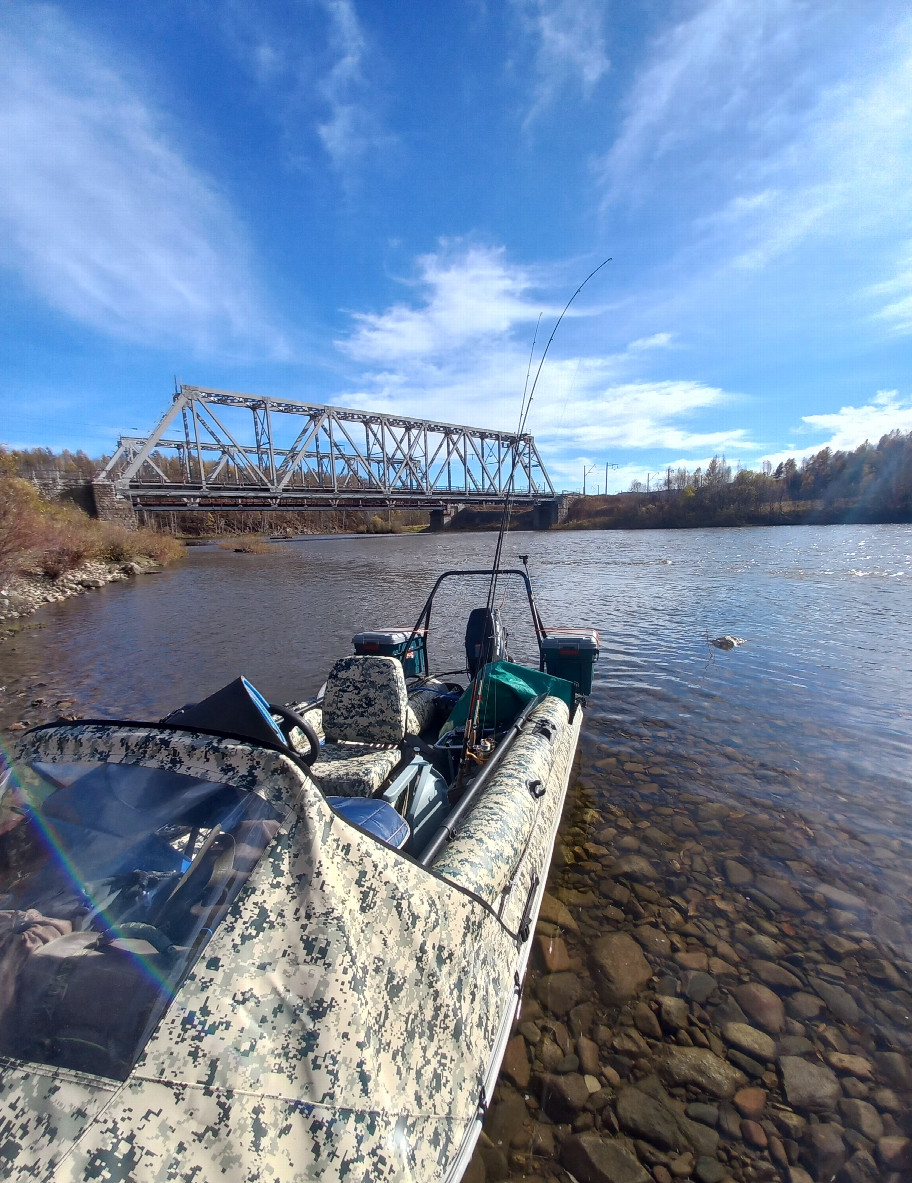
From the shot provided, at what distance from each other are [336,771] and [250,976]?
2.14 meters

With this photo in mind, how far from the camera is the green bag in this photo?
5281 millimetres

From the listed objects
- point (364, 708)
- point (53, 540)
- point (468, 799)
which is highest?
point (364, 708)

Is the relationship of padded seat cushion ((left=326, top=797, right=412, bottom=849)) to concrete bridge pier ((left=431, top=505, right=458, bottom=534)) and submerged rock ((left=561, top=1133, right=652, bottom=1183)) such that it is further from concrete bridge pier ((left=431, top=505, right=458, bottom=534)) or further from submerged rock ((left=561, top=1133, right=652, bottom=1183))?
concrete bridge pier ((left=431, top=505, right=458, bottom=534))

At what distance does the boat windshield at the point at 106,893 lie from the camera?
1382 millimetres

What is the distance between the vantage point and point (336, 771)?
357 cm

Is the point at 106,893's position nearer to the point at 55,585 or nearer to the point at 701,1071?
the point at 701,1071

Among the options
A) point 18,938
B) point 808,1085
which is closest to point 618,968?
point 808,1085

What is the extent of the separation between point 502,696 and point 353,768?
214 cm

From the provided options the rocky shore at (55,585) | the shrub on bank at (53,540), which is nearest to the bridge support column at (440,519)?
the shrub on bank at (53,540)

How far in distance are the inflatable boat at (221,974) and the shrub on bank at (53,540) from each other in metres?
18.4

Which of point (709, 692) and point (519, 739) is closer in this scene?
point (519, 739)

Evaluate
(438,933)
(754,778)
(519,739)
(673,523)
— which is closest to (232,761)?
(438,933)

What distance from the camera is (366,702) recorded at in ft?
14.0

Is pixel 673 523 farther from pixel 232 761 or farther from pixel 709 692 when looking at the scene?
pixel 232 761
